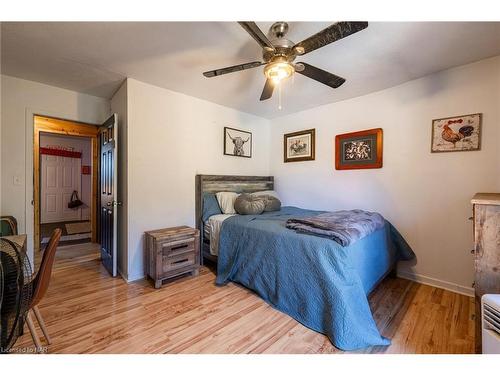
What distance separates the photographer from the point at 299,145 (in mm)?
3445

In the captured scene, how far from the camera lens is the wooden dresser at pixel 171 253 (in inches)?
87.9

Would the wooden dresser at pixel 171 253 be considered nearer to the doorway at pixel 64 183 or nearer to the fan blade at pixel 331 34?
the fan blade at pixel 331 34

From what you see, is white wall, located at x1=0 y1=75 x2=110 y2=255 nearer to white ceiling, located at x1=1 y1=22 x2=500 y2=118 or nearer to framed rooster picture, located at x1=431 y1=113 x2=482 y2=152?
white ceiling, located at x1=1 y1=22 x2=500 y2=118

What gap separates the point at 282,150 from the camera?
372 cm

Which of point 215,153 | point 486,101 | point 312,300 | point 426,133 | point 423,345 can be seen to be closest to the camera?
point 423,345

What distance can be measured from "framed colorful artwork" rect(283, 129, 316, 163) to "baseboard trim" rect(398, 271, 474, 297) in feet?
6.32

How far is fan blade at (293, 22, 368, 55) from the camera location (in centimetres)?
115

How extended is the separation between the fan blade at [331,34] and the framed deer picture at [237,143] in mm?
1978

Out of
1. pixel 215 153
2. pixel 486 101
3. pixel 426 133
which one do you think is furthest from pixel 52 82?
pixel 486 101

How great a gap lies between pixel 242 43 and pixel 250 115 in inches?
74.8

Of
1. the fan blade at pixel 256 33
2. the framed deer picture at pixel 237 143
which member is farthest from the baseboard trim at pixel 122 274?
A: the fan blade at pixel 256 33

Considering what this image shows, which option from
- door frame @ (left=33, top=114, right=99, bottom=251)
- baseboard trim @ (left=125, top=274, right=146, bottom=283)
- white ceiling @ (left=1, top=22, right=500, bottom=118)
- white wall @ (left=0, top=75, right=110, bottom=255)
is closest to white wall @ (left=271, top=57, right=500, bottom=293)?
white ceiling @ (left=1, top=22, right=500, bottom=118)
